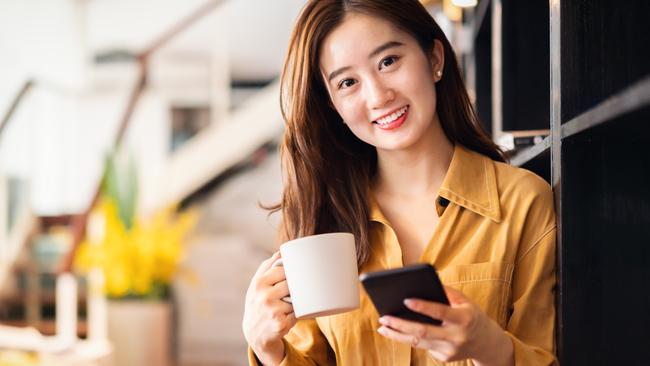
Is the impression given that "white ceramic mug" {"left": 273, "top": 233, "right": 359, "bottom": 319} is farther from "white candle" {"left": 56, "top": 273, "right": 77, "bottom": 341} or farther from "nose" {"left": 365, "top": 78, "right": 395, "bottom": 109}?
"white candle" {"left": 56, "top": 273, "right": 77, "bottom": 341}

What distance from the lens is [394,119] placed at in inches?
45.9

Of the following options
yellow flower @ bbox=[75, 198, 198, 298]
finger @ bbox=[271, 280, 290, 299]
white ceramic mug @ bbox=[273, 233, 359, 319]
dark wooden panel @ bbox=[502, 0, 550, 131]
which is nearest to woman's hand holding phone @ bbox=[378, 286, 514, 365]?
white ceramic mug @ bbox=[273, 233, 359, 319]

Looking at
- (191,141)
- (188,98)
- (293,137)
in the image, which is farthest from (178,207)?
(293,137)

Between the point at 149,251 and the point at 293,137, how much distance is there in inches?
114

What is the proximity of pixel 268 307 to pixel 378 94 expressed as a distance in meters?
0.37

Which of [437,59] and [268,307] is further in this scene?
[437,59]

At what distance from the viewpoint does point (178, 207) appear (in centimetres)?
564

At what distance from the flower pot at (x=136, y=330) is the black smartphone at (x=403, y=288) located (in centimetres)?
338

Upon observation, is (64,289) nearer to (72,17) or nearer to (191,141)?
(191,141)

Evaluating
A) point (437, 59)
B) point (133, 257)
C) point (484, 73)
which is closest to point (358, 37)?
point (437, 59)
